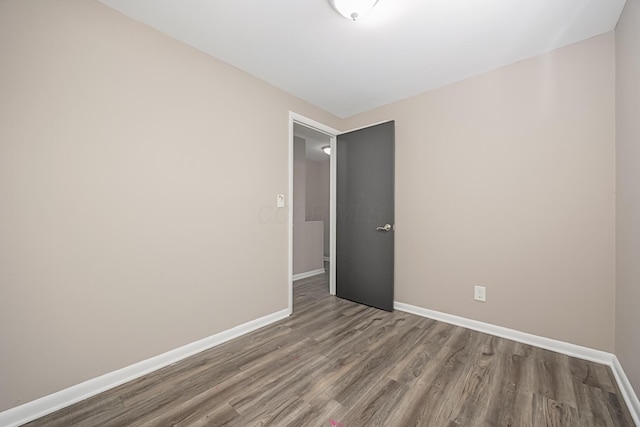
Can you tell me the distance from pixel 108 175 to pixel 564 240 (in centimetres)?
334

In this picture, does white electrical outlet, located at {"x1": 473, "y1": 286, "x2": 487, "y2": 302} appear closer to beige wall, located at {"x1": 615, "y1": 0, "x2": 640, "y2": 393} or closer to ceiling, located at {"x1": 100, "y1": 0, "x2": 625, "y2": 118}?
beige wall, located at {"x1": 615, "y1": 0, "x2": 640, "y2": 393}

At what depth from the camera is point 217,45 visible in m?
1.95

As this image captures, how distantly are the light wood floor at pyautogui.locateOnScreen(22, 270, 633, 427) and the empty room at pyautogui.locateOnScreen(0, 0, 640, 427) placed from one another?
0.6 inches

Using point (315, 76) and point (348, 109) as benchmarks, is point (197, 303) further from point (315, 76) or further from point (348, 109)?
point (348, 109)

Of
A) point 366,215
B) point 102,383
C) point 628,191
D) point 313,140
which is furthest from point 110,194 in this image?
point 313,140

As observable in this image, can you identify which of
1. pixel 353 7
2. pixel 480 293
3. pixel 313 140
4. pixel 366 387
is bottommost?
pixel 366 387

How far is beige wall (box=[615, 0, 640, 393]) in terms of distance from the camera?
1.40 metres

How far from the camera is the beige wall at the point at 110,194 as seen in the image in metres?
1.30

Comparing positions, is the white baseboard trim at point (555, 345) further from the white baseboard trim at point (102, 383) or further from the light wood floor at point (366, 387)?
the white baseboard trim at point (102, 383)

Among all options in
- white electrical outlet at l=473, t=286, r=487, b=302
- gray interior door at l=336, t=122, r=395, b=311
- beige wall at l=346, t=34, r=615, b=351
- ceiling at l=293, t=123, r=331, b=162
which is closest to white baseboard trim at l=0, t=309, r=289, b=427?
gray interior door at l=336, t=122, r=395, b=311

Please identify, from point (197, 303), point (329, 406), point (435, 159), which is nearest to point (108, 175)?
point (197, 303)

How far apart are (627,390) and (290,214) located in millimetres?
2705

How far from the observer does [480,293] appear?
232cm

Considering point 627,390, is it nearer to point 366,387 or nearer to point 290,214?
point 366,387
